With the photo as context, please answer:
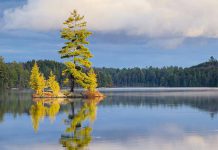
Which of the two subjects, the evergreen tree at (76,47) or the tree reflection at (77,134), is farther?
the evergreen tree at (76,47)

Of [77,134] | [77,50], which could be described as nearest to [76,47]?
[77,50]

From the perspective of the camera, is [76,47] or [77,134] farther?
[76,47]

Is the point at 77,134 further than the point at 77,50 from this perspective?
No

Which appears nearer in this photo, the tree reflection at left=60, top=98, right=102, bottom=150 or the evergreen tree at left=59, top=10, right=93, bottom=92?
the tree reflection at left=60, top=98, right=102, bottom=150

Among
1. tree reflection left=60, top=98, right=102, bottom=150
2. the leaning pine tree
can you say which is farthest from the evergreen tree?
tree reflection left=60, top=98, right=102, bottom=150

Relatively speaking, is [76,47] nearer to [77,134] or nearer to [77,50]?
[77,50]

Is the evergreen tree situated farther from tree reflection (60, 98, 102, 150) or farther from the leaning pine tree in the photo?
tree reflection (60, 98, 102, 150)

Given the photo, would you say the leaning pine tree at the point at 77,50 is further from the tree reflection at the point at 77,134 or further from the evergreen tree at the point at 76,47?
the tree reflection at the point at 77,134

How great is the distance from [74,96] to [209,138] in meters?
50.8

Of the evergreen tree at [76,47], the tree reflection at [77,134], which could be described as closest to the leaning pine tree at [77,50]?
the evergreen tree at [76,47]

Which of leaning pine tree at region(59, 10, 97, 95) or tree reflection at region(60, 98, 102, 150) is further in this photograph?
leaning pine tree at region(59, 10, 97, 95)

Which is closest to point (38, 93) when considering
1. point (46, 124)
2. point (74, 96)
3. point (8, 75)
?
point (74, 96)

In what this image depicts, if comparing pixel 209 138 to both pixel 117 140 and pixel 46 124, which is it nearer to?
pixel 117 140

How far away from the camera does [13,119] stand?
3497 centimetres
